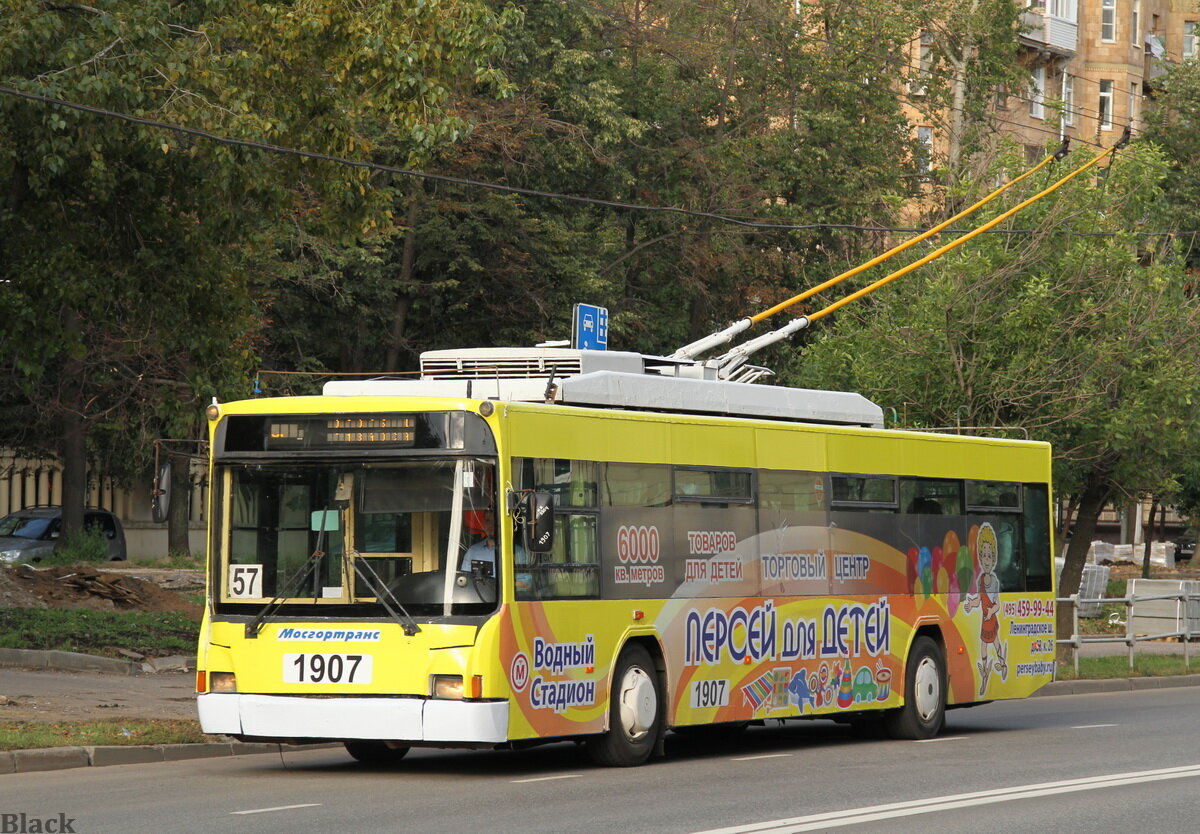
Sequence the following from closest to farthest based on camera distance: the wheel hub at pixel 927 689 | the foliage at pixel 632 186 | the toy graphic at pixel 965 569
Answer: the wheel hub at pixel 927 689, the toy graphic at pixel 965 569, the foliage at pixel 632 186

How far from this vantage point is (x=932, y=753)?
15.4m

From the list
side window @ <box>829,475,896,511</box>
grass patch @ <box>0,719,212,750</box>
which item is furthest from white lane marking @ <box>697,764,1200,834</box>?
grass patch @ <box>0,719,212,750</box>

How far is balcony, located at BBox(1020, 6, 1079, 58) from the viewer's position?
62.7 m

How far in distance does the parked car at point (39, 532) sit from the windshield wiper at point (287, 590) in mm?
26456

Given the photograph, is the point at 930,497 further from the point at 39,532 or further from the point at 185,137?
the point at 39,532

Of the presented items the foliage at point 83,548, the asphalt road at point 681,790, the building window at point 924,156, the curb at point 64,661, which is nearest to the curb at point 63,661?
the curb at point 64,661

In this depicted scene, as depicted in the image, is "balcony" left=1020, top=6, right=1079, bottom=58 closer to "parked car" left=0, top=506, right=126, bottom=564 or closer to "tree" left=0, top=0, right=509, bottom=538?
"parked car" left=0, top=506, right=126, bottom=564

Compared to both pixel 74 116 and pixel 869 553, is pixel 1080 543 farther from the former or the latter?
pixel 74 116

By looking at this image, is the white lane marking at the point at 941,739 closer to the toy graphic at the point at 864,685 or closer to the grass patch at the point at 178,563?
the toy graphic at the point at 864,685

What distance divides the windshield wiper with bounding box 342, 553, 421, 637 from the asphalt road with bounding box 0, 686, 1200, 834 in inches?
42.3

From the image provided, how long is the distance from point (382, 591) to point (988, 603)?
790cm

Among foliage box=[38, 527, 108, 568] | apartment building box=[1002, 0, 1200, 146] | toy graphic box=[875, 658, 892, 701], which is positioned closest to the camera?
toy graphic box=[875, 658, 892, 701]

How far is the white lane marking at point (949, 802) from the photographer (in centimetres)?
1009

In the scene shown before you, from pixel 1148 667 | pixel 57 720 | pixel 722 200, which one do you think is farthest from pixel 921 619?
pixel 722 200
